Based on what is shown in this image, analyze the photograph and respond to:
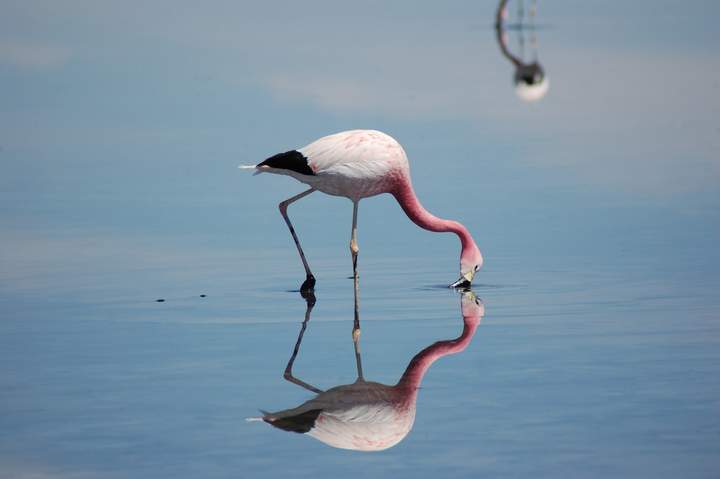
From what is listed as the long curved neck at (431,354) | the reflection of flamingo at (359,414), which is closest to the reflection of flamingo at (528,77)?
the long curved neck at (431,354)

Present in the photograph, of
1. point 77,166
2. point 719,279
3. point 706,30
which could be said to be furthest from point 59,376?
point 706,30

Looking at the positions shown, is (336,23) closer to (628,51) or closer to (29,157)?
(628,51)

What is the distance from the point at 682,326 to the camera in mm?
9445

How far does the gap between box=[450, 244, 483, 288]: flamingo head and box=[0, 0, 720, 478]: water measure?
204mm

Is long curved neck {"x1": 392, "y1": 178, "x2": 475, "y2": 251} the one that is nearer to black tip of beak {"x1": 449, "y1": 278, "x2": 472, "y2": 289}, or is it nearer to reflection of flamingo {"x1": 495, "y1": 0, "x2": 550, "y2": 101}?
black tip of beak {"x1": 449, "y1": 278, "x2": 472, "y2": 289}

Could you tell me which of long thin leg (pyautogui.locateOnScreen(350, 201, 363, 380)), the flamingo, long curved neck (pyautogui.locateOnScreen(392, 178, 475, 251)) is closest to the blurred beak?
the flamingo

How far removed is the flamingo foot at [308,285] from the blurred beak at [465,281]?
3.40ft

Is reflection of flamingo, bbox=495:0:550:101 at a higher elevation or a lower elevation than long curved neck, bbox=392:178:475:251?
higher

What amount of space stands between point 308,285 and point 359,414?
11.3 ft

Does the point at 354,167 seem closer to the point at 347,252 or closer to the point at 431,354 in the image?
the point at 347,252

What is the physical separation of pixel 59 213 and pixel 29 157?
9.33 feet

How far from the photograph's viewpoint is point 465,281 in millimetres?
11000

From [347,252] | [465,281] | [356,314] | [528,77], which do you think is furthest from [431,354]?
[528,77]

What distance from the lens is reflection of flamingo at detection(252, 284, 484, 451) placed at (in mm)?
7230
